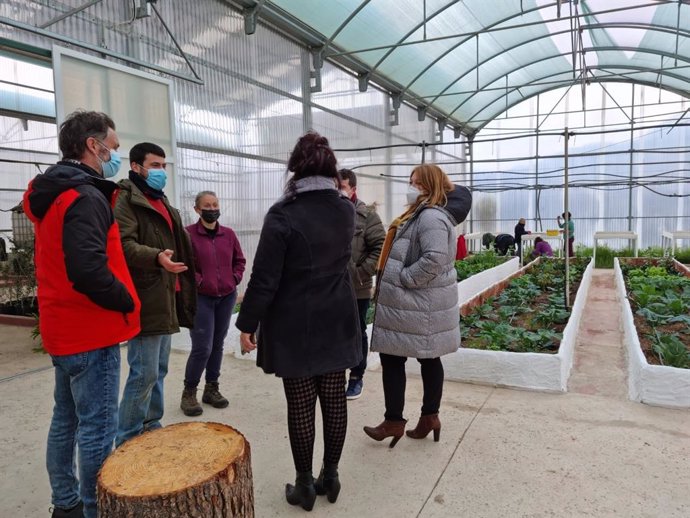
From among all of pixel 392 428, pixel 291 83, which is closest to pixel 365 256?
pixel 392 428

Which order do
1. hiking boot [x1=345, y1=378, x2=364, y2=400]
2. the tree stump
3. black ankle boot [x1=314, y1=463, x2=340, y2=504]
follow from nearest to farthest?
the tree stump < black ankle boot [x1=314, y1=463, x2=340, y2=504] < hiking boot [x1=345, y1=378, x2=364, y2=400]

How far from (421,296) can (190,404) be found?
1.74 metres

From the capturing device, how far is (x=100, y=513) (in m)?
1.55

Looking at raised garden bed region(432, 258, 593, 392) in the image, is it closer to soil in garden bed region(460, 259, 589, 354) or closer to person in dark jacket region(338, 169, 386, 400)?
soil in garden bed region(460, 259, 589, 354)

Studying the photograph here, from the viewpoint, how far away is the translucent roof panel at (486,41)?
30.2ft

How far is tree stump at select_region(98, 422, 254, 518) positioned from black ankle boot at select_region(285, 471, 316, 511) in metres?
0.48

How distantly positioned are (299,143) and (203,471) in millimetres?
1302

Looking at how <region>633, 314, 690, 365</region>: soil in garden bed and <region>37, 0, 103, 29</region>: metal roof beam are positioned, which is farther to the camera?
<region>37, 0, 103, 29</region>: metal roof beam

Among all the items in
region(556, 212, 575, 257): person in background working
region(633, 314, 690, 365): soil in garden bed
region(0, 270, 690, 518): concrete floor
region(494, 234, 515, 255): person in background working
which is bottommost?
region(0, 270, 690, 518): concrete floor

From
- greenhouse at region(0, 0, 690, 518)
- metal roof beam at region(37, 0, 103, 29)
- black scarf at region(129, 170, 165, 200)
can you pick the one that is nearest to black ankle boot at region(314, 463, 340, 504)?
greenhouse at region(0, 0, 690, 518)

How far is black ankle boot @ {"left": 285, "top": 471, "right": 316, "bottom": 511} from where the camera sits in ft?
7.18

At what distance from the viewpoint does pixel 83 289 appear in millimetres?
1725

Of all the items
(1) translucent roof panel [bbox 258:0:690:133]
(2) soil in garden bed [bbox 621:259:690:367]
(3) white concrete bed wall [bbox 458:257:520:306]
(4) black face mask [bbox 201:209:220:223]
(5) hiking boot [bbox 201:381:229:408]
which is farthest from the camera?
(1) translucent roof panel [bbox 258:0:690:133]

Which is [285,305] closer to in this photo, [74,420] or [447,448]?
[74,420]
